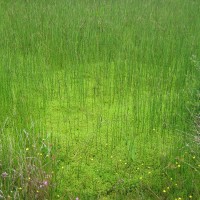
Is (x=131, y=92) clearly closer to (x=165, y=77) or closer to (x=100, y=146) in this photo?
(x=165, y=77)

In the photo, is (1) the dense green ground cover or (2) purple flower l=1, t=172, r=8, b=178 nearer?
(2) purple flower l=1, t=172, r=8, b=178

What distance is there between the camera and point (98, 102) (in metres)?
3.35

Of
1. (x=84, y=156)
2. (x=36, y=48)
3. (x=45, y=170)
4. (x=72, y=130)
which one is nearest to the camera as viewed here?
(x=45, y=170)

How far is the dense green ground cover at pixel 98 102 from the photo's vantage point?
94.4 inches

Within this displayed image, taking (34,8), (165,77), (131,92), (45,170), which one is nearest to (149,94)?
(131,92)

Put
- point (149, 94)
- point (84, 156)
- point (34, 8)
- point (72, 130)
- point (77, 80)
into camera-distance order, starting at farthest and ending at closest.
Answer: point (34, 8), point (77, 80), point (149, 94), point (72, 130), point (84, 156)

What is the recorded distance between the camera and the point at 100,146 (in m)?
2.74

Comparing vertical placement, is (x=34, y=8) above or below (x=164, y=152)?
above

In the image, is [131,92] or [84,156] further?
[131,92]

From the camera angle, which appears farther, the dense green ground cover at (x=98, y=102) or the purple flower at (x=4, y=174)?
the dense green ground cover at (x=98, y=102)

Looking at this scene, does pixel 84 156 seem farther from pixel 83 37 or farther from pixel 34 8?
pixel 34 8

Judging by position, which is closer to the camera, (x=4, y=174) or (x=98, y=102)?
(x=4, y=174)

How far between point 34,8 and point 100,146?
3.10 m

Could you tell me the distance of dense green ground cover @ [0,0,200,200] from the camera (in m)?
2.40
